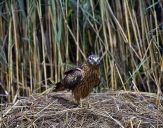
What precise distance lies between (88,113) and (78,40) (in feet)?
4.20

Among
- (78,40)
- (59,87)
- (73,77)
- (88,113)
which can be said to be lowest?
(88,113)

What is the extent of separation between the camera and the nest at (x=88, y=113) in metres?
4.10

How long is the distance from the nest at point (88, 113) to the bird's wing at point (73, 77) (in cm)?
18

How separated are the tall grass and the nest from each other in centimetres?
41

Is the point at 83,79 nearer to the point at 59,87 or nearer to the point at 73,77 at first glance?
the point at 73,77

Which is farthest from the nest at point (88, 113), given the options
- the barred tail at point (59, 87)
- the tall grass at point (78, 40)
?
the tall grass at point (78, 40)

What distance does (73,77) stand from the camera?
15.2 ft

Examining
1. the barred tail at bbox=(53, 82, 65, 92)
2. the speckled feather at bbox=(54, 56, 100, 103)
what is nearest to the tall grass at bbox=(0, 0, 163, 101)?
the barred tail at bbox=(53, 82, 65, 92)

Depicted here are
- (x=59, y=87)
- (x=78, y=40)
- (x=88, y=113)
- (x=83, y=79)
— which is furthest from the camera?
(x=78, y=40)

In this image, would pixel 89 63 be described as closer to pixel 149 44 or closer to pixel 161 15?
pixel 149 44

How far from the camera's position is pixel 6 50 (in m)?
5.68

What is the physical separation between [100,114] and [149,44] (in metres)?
1.17

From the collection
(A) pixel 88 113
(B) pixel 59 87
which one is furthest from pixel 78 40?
(A) pixel 88 113

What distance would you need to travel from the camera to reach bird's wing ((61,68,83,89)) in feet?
15.2
